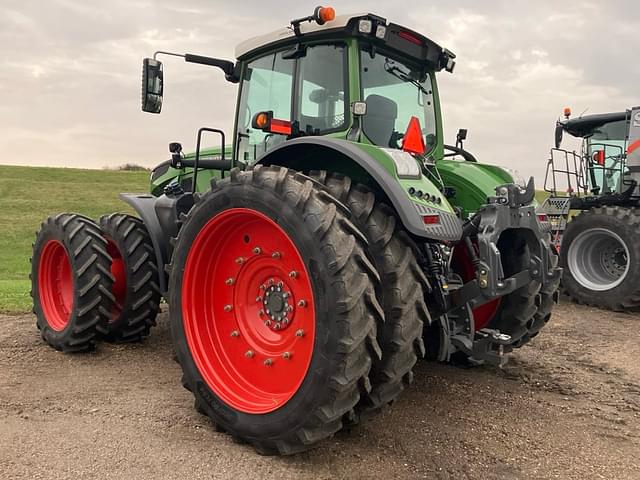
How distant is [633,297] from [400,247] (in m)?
5.98

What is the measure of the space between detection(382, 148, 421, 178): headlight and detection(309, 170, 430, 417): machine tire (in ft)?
0.71

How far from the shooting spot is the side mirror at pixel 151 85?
14.5 ft

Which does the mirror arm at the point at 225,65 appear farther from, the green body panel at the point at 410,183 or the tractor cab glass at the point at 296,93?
the green body panel at the point at 410,183

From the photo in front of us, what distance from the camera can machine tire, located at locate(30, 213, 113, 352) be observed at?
4.66m

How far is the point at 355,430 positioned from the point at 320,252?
4.06 feet

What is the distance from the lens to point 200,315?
141 inches

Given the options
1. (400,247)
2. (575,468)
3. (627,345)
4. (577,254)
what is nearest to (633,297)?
(577,254)

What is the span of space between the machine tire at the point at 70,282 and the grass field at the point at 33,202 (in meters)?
1.60

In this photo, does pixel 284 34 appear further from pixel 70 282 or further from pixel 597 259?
pixel 597 259

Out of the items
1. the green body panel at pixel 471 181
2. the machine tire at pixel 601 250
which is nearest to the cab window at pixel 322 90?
the green body panel at pixel 471 181

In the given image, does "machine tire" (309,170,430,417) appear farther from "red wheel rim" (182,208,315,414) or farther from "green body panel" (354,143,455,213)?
"red wheel rim" (182,208,315,414)

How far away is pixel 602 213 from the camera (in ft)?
27.0

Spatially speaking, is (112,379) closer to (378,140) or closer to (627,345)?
(378,140)

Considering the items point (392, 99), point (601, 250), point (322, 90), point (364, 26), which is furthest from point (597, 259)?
point (364, 26)
